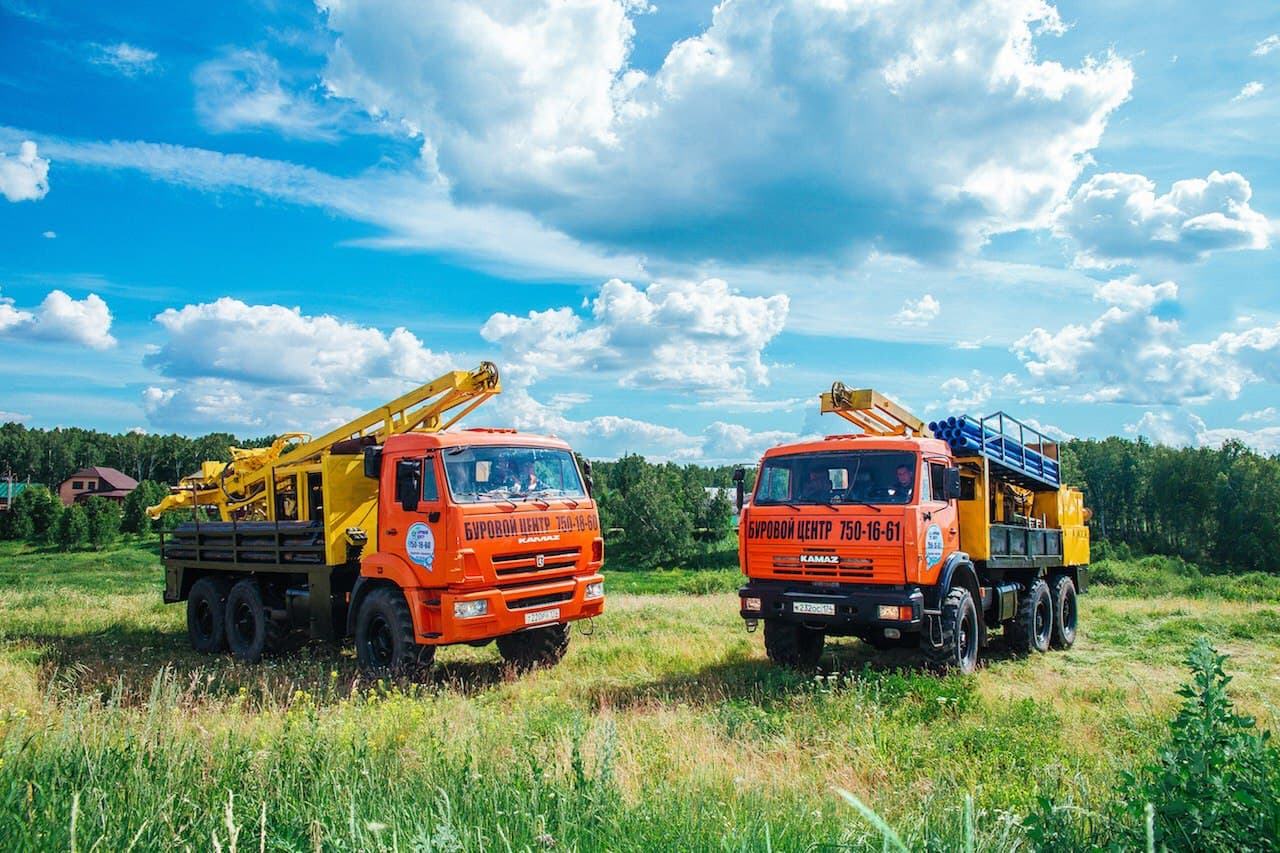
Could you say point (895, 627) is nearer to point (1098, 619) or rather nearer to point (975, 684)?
point (975, 684)

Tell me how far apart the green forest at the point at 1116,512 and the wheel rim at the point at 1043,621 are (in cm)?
4234

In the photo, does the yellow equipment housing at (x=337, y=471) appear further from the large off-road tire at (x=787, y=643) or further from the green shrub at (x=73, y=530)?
the green shrub at (x=73, y=530)

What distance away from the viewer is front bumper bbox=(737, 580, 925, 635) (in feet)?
30.7

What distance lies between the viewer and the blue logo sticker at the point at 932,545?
31.8 ft

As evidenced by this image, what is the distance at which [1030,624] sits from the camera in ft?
41.5

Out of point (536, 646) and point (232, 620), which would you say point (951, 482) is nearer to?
point (536, 646)

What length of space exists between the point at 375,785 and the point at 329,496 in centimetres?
745

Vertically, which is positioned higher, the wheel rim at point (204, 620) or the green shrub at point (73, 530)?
the wheel rim at point (204, 620)

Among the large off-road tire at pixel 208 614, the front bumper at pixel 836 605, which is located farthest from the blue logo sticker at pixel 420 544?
the large off-road tire at pixel 208 614

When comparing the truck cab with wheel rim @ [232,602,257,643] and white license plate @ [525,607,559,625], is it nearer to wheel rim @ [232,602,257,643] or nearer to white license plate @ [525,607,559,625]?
white license plate @ [525,607,559,625]

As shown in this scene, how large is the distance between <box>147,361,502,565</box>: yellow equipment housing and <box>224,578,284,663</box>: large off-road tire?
1.25 meters

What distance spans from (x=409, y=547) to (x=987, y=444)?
7.78 m

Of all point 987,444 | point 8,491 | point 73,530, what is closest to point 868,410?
point 987,444

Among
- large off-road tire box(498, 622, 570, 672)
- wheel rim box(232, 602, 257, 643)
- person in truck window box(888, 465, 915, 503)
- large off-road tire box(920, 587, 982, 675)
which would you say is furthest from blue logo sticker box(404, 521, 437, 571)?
large off-road tire box(920, 587, 982, 675)
